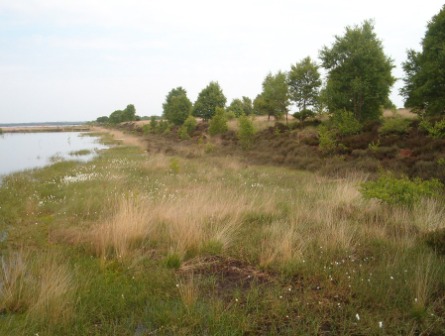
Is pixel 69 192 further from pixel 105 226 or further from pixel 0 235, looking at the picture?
pixel 105 226

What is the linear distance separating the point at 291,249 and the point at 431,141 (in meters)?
15.5

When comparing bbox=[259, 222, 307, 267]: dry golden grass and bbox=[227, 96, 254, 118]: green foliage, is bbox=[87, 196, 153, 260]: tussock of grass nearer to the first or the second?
bbox=[259, 222, 307, 267]: dry golden grass

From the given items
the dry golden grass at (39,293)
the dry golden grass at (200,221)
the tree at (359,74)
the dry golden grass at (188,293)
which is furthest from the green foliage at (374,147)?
the dry golden grass at (39,293)

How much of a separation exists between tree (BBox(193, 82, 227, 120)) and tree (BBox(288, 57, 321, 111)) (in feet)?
59.7

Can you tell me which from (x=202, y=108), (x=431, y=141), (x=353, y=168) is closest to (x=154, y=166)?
(x=353, y=168)

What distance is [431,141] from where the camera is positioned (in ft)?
53.3

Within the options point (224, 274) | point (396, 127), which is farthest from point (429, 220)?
point (396, 127)

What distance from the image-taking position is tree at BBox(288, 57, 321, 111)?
32.4m

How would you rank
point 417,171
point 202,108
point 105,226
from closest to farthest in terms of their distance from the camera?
point 105,226 < point 417,171 < point 202,108

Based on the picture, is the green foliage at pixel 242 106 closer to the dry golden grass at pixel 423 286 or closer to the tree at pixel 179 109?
the tree at pixel 179 109

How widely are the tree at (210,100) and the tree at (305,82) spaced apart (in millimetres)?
18185

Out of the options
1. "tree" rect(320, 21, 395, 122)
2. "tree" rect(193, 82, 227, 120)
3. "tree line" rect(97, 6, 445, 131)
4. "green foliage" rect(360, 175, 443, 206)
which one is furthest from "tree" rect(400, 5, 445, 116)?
"tree" rect(193, 82, 227, 120)

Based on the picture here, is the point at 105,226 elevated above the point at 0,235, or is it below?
above

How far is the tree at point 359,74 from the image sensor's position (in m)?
21.6
